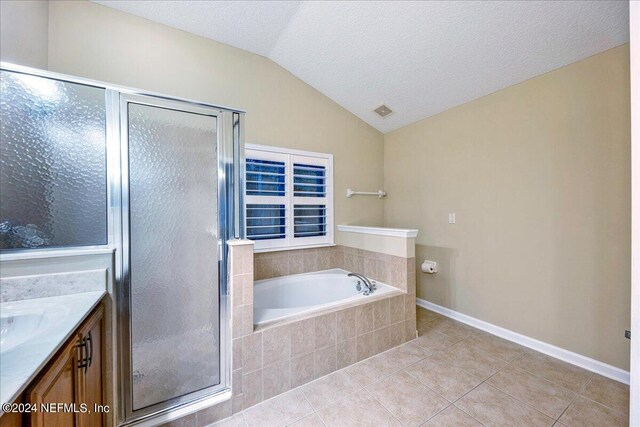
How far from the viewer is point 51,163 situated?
3.78ft

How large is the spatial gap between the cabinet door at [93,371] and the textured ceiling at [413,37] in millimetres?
2397

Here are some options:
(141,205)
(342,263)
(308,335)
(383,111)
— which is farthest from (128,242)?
(383,111)

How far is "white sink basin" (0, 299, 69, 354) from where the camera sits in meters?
0.91

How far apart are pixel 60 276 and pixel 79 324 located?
34cm

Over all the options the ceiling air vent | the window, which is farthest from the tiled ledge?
the ceiling air vent

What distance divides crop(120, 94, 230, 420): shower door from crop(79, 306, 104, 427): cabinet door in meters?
0.12

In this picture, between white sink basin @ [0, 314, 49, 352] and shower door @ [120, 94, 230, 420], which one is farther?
Answer: shower door @ [120, 94, 230, 420]

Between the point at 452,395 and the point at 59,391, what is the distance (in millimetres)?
2057

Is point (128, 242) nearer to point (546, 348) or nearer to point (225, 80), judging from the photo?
point (225, 80)

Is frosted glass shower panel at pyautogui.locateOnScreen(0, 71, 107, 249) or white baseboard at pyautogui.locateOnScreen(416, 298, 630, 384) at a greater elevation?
frosted glass shower panel at pyautogui.locateOnScreen(0, 71, 107, 249)

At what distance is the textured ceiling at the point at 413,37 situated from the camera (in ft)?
5.82

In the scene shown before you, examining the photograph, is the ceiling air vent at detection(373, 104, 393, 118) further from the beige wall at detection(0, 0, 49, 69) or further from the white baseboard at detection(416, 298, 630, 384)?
the beige wall at detection(0, 0, 49, 69)

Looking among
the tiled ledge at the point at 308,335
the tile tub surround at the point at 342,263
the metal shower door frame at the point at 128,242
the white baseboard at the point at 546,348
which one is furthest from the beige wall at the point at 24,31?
the white baseboard at the point at 546,348

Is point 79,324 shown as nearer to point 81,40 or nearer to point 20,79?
point 20,79
